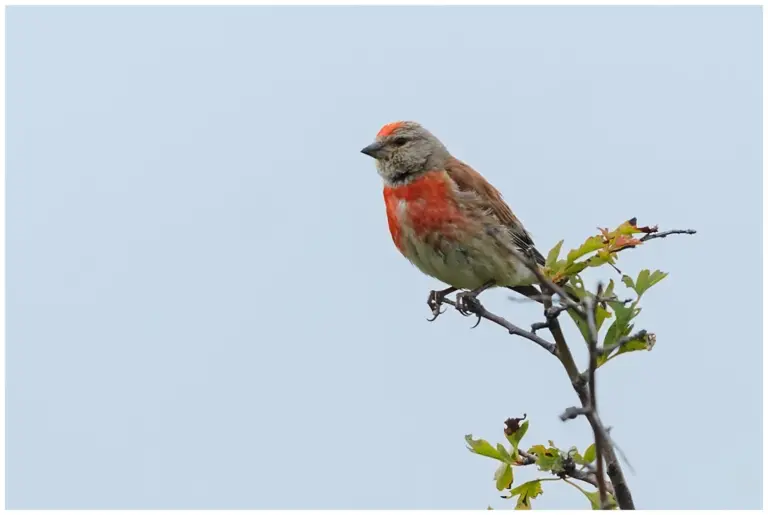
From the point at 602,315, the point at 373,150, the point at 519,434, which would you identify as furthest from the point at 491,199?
the point at 519,434

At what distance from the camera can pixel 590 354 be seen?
201 centimetres

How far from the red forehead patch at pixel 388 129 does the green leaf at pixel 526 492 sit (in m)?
3.02

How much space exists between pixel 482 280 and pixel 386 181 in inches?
33.8

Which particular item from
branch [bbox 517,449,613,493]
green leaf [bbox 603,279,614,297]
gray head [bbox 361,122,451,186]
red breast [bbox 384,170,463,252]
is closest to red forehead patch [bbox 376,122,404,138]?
gray head [bbox 361,122,451,186]

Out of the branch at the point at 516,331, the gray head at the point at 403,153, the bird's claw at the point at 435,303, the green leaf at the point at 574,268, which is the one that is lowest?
the branch at the point at 516,331

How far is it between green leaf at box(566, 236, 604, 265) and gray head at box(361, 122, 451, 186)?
2340 millimetres

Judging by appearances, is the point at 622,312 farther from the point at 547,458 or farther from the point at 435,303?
the point at 435,303

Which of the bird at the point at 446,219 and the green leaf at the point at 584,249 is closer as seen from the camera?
the green leaf at the point at 584,249

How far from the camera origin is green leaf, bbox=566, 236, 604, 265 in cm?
361

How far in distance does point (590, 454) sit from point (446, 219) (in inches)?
95.1

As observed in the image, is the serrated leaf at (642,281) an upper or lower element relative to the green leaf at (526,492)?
upper

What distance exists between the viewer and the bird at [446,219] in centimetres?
552

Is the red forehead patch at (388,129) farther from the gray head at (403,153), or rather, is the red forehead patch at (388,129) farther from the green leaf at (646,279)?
the green leaf at (646,279)

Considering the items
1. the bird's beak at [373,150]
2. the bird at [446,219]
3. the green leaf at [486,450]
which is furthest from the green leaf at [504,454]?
the bird's beak at [373,150]
